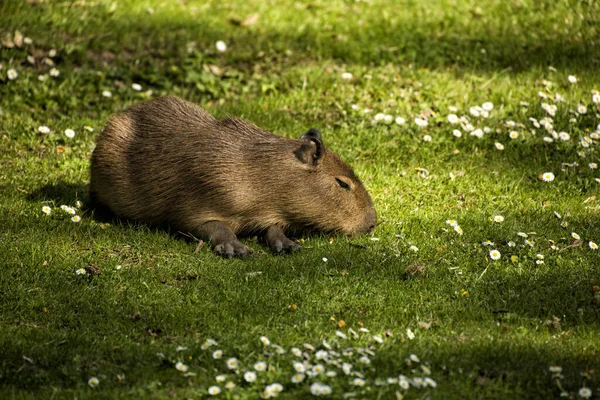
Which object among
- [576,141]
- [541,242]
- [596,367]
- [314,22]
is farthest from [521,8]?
[596,367]

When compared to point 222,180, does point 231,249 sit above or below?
below

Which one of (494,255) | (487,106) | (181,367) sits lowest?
(181,367)

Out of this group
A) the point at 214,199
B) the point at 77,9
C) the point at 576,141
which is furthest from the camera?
the point at 77,9

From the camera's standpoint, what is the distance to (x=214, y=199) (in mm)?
5633

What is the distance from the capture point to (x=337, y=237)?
586cm

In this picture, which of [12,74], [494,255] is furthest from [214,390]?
[12,74]

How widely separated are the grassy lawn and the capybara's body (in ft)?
0.59

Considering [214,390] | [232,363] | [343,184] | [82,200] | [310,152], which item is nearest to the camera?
[214,390]

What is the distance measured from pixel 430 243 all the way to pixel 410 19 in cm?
485

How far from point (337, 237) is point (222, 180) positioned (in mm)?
901

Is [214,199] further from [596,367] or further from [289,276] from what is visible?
[596,367]

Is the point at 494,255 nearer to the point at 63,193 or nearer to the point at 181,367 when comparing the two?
the point at 181,367

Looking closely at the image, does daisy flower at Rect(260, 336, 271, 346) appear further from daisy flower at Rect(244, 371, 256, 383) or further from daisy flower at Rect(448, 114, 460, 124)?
daisy flower at Rect(448, 114, 460, 124)

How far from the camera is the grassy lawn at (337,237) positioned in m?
4.16
